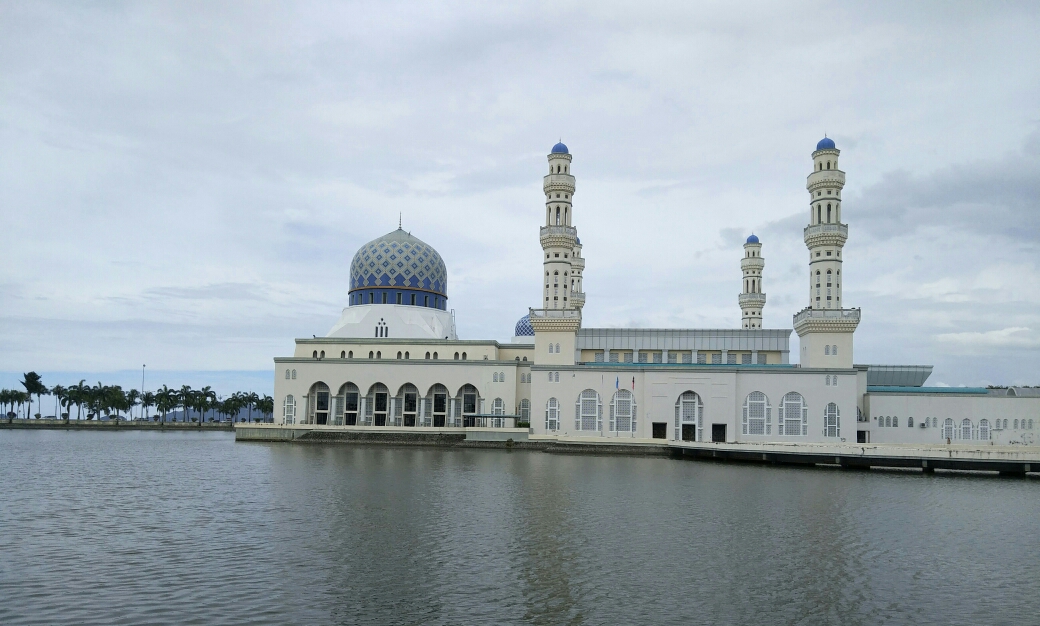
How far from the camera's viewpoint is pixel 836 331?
211ft

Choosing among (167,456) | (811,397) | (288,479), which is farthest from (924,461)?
(167,456)

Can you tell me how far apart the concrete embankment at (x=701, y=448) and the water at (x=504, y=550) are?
8.36 metres

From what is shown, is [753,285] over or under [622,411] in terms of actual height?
over

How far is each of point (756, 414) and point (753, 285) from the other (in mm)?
23197

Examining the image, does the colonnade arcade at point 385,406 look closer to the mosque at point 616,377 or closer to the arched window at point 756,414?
the mosque at point 616,377

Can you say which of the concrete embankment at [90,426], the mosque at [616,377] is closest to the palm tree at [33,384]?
the concrete embankment at [90,426]

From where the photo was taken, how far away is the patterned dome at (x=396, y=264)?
80.1m

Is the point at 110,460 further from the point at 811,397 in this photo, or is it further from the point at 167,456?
the point at 811,397

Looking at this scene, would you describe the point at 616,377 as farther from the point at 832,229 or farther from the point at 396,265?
the point at 396,265

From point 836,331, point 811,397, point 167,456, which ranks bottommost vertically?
point 167,456

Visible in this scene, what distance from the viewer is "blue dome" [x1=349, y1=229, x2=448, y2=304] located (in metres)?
80.1

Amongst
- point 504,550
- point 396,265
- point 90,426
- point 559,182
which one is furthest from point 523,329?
point 504,550

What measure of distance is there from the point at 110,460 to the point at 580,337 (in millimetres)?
41260

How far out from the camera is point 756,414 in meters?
65.2
